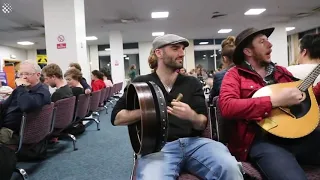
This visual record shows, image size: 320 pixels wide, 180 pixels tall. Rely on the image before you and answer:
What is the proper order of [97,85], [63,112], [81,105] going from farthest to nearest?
[97,85], [81,105], [63,112]

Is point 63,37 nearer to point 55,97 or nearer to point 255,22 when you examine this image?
point 55,97

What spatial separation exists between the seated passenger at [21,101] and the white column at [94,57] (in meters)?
14.8

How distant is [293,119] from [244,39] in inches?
22.1

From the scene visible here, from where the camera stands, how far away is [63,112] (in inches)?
127

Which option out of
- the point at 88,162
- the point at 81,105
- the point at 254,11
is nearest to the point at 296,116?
the point at 88,162

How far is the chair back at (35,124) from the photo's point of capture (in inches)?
93.1

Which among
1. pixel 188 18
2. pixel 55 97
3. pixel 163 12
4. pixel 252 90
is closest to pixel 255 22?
pixel 188 18

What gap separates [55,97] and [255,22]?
10280mm

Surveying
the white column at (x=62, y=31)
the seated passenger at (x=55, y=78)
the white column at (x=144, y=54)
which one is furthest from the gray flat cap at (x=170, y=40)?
the white column at (x=144, y=54)

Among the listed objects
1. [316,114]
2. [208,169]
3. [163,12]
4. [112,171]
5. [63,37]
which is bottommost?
[112,171]

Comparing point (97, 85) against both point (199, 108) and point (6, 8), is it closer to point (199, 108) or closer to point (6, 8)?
point (6, 8)

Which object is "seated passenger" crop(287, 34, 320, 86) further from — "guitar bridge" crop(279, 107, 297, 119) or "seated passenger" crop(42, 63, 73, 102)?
"seated passenger" crop(42, 63, 73, 102)

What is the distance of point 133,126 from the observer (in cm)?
153

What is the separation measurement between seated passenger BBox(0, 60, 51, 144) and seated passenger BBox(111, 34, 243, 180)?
3.89ft
